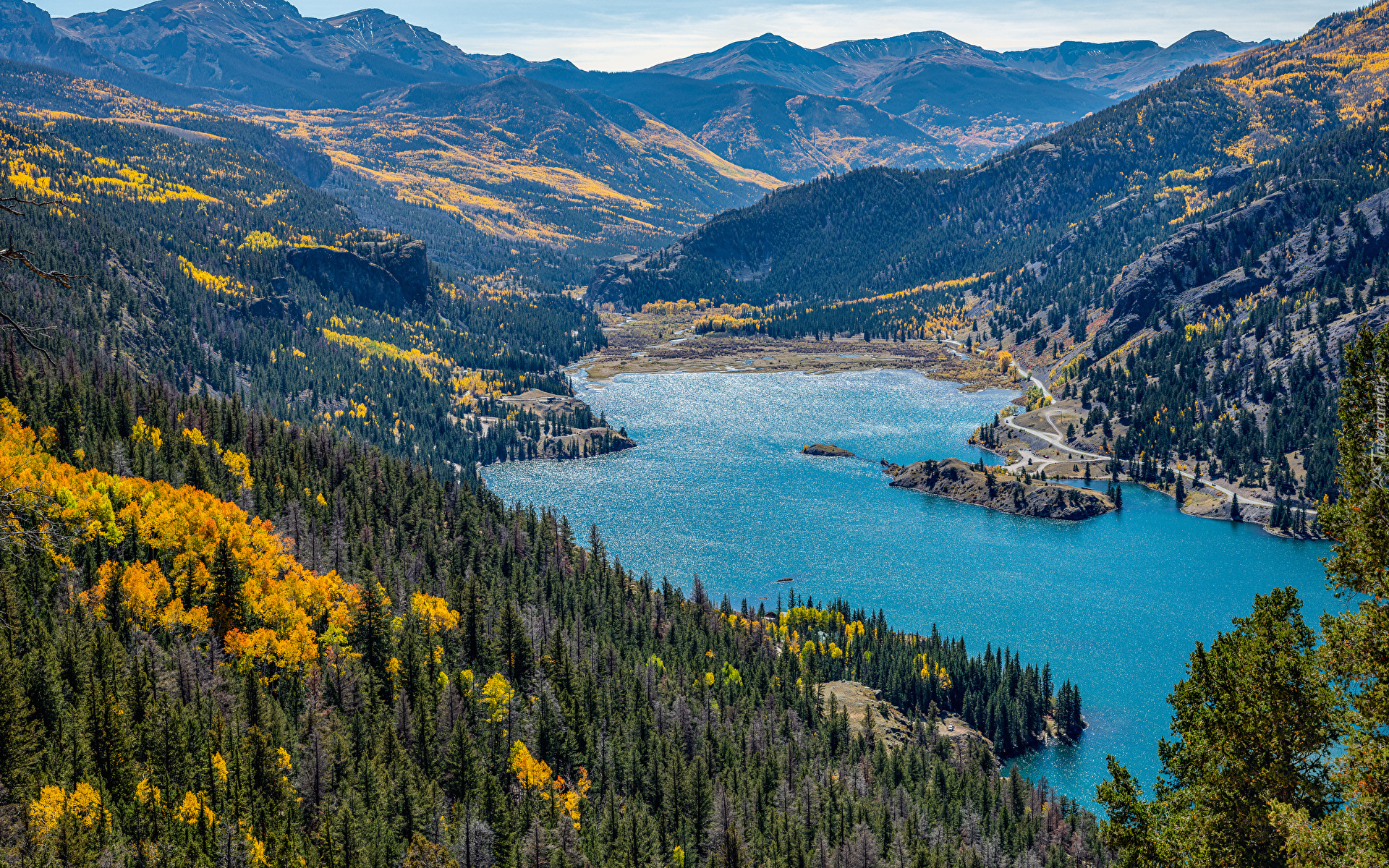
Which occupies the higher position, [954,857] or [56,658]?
[56,658]

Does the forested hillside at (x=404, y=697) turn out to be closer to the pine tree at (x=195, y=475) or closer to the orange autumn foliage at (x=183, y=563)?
the orange autumn foliage at (x=183, y=563)

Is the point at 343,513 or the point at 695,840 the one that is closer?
the point at 695,840

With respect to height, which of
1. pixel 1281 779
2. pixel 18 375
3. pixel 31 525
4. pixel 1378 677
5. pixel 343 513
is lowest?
pixel 343 513

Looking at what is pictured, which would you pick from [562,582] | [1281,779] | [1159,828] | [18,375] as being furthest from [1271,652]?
[18,375]

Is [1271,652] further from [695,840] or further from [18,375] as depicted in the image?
[18,375]

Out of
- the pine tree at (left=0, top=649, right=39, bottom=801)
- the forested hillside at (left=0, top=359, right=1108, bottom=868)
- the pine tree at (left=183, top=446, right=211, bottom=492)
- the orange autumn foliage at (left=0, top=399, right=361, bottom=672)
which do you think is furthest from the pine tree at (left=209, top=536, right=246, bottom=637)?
the pine tree at (left=183, top=446, right=211, bottom=492)

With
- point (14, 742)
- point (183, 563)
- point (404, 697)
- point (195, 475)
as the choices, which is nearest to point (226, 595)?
point (183, 563)

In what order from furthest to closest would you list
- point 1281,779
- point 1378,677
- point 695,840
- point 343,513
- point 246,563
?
point 343,513, point 246,563, point 695,840, point 1281,779, point 1378,677

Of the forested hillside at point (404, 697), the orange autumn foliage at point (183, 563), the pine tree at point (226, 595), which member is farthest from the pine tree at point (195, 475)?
the pine tree at point (226, 595)
